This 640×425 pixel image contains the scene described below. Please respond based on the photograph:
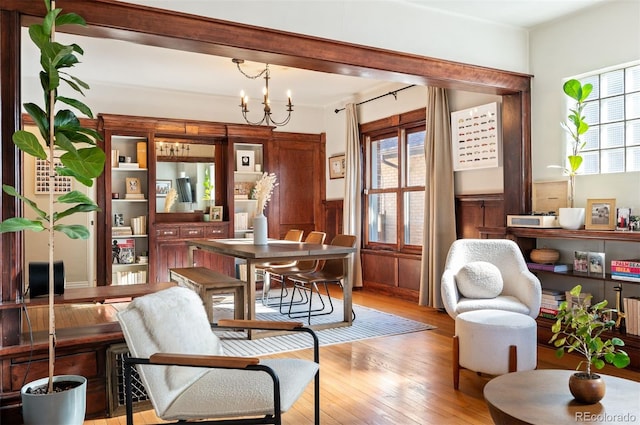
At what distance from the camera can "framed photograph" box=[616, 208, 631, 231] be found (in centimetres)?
374

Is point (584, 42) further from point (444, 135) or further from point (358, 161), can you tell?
point (358, 161)

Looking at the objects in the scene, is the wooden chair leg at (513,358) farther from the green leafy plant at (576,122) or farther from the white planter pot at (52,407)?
the white planter pot at (52,407)

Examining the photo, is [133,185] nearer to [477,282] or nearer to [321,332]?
[321,332]

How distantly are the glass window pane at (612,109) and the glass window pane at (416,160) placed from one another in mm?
2239

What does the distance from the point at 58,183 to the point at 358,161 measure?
404cm

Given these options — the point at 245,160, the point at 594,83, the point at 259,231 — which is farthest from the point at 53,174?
the point at 245,160

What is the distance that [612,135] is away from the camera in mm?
A: 4172

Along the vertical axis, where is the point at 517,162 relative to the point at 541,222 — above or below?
above

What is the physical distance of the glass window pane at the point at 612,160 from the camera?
409 centimetres

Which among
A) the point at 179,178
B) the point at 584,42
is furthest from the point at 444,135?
the point at 179,178

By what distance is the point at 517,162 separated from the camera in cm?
468

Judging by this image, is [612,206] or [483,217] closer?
[612,206]

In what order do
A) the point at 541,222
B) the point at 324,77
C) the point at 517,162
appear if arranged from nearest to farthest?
the point at 541,222, the point at 517,162, the point at 324,77

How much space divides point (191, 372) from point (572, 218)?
10.7ft
